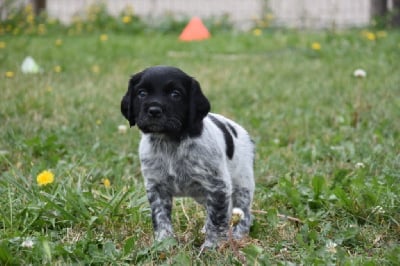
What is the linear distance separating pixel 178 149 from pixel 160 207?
342 mm

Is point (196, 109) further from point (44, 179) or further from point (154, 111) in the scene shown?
point (44, 179)

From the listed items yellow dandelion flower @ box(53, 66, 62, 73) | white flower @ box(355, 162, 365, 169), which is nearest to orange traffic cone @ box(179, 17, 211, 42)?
yellow dandelion flower @ box(53, 66, 62, 73)

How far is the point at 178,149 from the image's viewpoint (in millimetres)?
3773

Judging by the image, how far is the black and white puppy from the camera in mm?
3619

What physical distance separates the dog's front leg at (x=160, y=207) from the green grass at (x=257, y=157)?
0.11 meters

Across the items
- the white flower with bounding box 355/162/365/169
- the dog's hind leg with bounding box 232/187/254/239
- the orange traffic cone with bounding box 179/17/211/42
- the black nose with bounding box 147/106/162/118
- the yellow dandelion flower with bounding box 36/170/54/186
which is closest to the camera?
the black nose with bounding box 147/106/162/118

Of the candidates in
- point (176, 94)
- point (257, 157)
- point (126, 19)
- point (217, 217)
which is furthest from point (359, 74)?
point (126, 19)

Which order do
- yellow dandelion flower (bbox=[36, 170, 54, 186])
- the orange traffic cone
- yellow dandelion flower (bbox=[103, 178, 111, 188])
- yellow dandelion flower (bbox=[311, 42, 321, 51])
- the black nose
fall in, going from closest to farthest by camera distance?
the black nose, yellow dandelion flower (bbox=[36, 170, 54, 186]), yellow dandelion flower (bbox=[103, 178, 111, 188]), yellow dandelion flower (bbox=[311, 42, 321, 51]), the orange traffic cone

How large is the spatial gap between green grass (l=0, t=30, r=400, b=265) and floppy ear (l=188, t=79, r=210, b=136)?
1.99 ft

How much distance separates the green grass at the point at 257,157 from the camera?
377 centimetres

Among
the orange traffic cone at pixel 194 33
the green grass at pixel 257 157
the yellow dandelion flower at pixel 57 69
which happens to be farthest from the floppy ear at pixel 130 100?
the orange traffic cone at pixel 194 33

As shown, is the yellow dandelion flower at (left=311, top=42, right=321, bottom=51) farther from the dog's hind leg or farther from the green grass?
the dog's hind leg

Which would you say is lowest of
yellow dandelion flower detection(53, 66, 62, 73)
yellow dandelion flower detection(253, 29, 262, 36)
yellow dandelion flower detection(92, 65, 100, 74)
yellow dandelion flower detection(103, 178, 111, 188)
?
yellow dandelion flower detection(253, 29, 262, 36)

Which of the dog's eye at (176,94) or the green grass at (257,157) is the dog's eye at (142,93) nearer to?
the dog's eye at (176,94)
